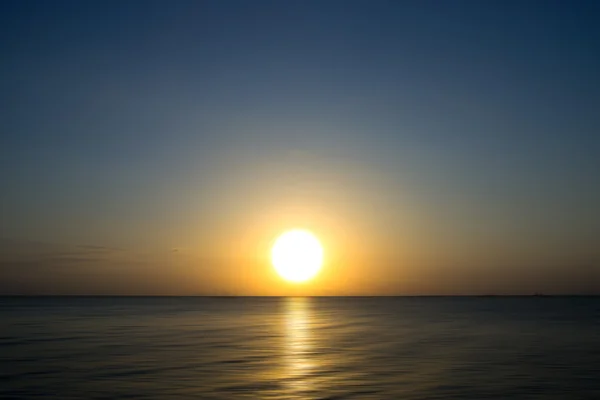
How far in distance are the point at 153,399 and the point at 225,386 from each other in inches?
172

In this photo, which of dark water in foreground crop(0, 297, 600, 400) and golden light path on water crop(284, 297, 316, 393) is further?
golden light path on water crop(284, 297, 316, 393)

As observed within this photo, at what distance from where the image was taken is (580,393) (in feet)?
104

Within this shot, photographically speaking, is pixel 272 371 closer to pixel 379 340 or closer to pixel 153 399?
pixel 153 399

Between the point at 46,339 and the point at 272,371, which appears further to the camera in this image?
the point at 46,339

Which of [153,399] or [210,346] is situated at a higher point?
[210,346]

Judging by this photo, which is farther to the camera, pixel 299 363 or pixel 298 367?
pixel 299 363

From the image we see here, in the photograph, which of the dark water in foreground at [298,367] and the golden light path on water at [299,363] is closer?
the dark water in foreground at [298,367]

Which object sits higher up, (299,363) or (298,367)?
(299,363)

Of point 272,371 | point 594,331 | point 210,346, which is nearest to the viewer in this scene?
point 272,371

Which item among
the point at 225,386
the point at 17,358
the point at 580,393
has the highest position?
the point at 17,358

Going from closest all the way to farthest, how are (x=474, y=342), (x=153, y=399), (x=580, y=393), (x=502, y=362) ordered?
1. (x=153, y=399)
2. (x=580, y=393)
3. (x=502, y=362)
4. (x=474, y=342)

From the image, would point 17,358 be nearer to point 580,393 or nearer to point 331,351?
point 331,351

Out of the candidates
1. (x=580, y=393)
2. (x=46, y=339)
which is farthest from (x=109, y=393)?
(x=46, y=339)

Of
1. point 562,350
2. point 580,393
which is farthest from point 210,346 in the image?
point 580,393
